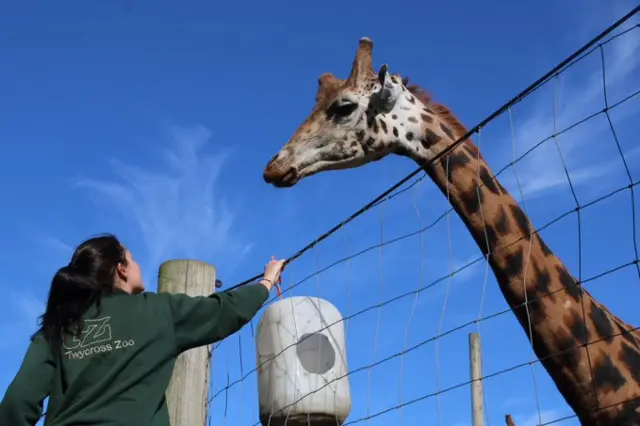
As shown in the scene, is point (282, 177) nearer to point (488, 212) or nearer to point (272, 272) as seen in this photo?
point (488, 212)

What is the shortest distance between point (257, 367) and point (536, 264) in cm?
136

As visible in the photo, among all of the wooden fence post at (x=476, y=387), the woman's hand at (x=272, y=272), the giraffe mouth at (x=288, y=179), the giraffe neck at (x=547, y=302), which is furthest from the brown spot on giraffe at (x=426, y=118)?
the wooden fence post at (x=476, y=387)

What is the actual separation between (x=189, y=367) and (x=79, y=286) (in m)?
1.41

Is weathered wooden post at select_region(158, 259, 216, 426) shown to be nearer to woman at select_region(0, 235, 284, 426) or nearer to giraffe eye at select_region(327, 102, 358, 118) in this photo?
giraffe eye at select_region(327, 102, 358, 118)

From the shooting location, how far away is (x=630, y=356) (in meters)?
3.19

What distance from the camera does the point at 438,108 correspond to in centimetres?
420

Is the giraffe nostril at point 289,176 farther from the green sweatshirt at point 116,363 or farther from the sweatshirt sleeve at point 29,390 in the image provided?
the sweatshirt sleeve at point 29,390

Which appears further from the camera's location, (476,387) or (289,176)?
(476,387)

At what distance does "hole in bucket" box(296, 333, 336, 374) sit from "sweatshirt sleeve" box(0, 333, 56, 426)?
5.38 ft

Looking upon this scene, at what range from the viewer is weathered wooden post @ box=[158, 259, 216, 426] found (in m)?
3.44

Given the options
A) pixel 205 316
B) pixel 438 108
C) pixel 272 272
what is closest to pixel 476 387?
pixel 438 108

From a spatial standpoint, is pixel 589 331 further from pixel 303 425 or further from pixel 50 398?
pixel 50 398

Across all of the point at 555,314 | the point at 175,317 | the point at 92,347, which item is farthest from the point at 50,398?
the point at 555,314

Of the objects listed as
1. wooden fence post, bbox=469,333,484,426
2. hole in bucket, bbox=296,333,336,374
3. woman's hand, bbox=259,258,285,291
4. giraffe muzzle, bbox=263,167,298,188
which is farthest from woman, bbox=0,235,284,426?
wooden fence post, bbox=469,333,484,426
